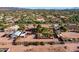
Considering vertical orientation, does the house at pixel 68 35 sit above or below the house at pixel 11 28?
below

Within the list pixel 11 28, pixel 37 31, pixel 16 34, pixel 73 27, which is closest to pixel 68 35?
pixel 73 27

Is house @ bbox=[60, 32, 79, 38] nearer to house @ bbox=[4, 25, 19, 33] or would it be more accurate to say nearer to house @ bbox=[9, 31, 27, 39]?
house @ bbox=[9, 31, 27, 39]

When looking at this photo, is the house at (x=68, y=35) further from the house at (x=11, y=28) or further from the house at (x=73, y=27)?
the house at (x=11, y=28)

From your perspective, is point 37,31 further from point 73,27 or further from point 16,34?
point 73,27

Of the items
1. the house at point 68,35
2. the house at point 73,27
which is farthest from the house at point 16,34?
the house at point 73,27

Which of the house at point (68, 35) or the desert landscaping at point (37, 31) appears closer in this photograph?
the desert landscaping at point (37, 31)

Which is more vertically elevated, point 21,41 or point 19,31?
Result: point 19,31

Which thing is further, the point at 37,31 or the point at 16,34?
the point at 37,31

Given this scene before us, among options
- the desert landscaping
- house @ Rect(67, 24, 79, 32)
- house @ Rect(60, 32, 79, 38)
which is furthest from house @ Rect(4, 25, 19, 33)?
house @ Rect(67, 24, 79, 32)

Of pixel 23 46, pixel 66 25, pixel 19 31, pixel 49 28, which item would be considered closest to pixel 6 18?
pixel 19 31

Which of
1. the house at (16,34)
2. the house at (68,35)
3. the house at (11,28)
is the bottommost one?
the house at (68,35)
